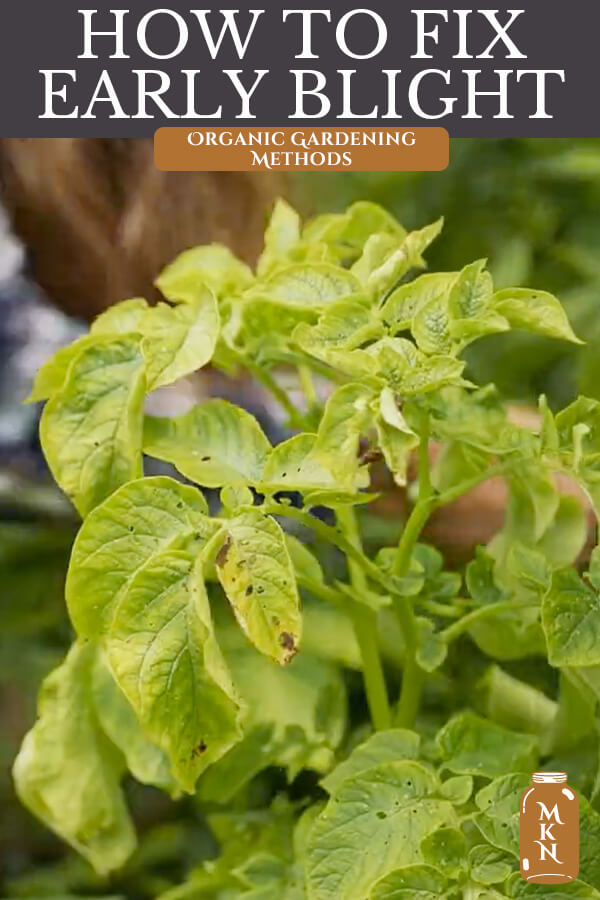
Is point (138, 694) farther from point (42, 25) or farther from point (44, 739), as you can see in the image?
point (42, 25)

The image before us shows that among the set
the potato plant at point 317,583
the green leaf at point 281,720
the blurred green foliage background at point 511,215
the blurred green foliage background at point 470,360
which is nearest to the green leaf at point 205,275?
the potato plant at point 317,583

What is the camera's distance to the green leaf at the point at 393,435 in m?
0.44

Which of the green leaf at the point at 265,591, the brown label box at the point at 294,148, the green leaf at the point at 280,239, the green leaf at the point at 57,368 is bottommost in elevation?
the green leaf at the point at 265,591

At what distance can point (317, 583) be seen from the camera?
0.52 metres

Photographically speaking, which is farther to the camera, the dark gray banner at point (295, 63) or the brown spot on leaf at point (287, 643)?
the dark gray banner at point (295, 63)

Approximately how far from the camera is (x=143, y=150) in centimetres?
100

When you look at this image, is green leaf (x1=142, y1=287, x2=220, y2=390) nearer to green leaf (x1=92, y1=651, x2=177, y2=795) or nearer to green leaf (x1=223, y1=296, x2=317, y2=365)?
green leaf (x1=223, y1=296, x2=317, y2=365)

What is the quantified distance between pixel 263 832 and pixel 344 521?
0.18 m

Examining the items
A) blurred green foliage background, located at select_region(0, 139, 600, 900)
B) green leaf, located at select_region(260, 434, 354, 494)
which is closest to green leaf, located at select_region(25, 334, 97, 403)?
green leaf, located at select_region(260, 434, 354, 494)

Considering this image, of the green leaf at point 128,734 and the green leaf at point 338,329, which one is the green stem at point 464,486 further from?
the green leaf at point 128,734

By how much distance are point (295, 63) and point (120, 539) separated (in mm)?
375

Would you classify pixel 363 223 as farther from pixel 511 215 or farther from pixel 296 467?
pixel 511 215

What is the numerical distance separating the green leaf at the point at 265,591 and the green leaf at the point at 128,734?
18 centimetres

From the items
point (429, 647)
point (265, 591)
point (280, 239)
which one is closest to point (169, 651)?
point (265, 591)
